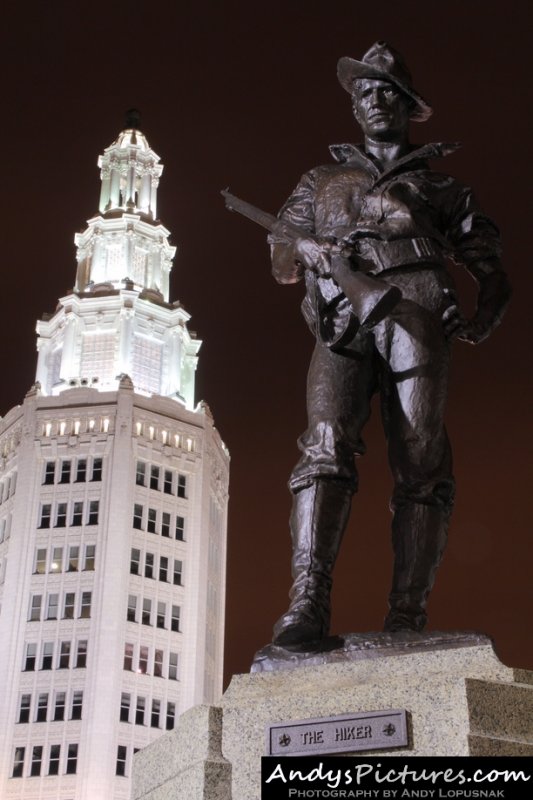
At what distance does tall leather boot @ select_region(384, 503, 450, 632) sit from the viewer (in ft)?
24.1

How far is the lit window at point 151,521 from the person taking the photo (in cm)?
7853

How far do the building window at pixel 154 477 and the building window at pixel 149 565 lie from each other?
205 inches

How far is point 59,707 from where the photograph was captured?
69875mm

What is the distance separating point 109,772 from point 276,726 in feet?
210

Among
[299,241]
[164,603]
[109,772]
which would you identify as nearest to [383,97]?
[299,241]

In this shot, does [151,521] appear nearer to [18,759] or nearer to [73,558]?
[73,558]

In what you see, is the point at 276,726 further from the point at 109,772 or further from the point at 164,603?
the point at 164,603

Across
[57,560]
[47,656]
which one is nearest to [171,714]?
[47,656]

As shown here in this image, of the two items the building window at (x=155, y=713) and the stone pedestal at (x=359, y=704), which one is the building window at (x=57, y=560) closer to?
the building window at (x=155, y=713)

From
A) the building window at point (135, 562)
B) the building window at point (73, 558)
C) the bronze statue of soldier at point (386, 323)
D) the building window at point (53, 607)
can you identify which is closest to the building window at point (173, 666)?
the building window at point (135, 562)

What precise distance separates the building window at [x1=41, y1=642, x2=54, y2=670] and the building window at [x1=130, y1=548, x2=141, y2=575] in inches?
283

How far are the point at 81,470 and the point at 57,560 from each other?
269 inches

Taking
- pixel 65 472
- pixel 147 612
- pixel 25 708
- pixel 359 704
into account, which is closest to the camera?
pixel 359 704

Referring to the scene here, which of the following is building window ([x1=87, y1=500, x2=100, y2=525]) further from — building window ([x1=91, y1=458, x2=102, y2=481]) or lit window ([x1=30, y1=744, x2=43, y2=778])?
lit window ([x1=30, y1=744, x2=43, y2=778])
